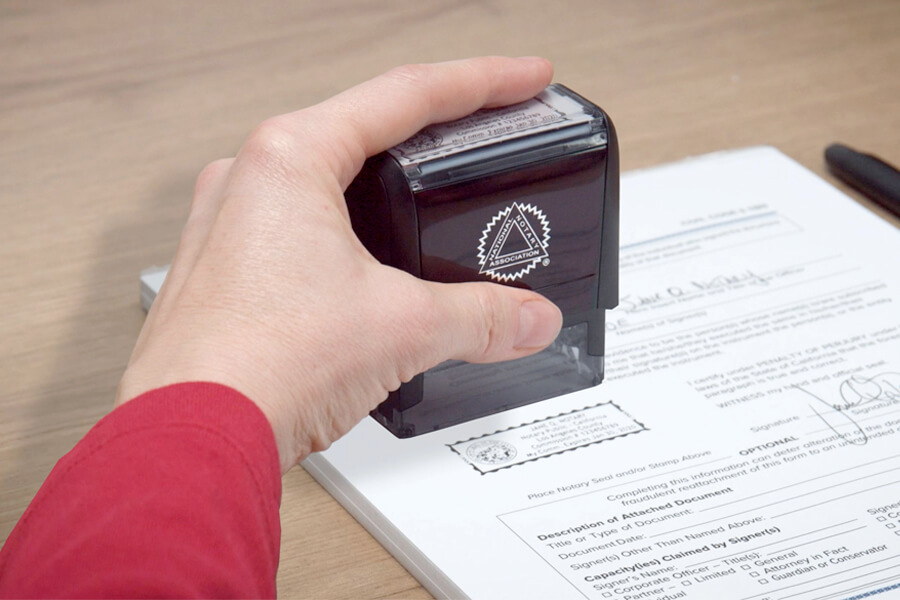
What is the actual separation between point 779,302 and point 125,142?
0.49 meters

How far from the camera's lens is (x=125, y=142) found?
806 millimetres

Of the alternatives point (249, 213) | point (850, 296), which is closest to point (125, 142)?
point (249, 213)

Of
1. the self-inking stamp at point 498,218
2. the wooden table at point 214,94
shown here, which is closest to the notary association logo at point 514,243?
the self-inking stamp at point 498,218

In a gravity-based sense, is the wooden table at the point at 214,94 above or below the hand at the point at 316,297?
below

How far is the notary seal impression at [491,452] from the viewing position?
19.8 inches

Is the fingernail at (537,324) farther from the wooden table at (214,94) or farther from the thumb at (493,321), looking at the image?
the wooden table at (214,94)

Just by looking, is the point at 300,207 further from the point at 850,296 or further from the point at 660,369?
the point at 850,296

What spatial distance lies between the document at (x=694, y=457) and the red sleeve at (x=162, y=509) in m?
0.11

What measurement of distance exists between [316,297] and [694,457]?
8.0 inches
